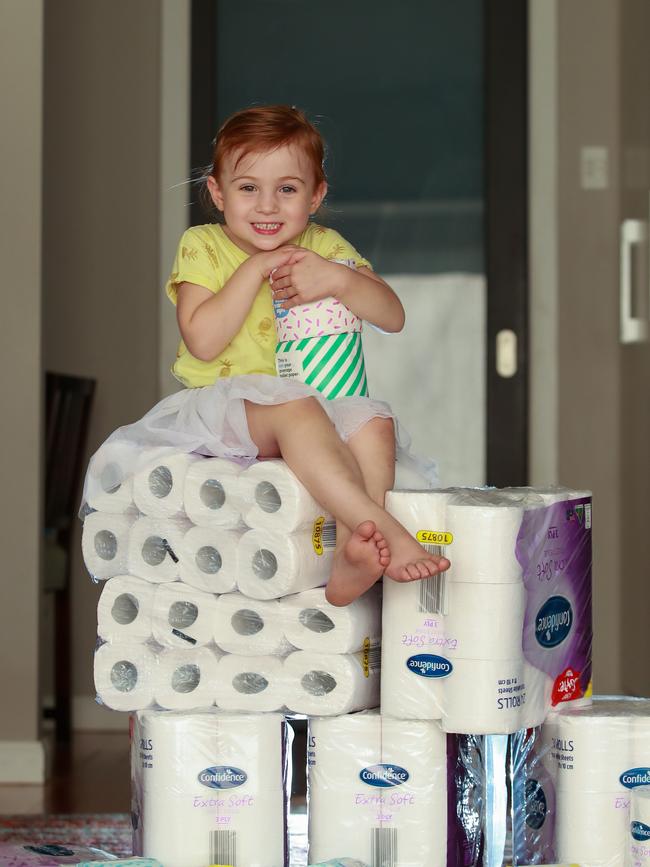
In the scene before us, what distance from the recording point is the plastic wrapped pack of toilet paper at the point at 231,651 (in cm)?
181

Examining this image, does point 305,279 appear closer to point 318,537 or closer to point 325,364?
point 325,364

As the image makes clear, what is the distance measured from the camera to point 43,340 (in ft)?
10.5

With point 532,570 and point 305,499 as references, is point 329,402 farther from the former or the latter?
point 532,570

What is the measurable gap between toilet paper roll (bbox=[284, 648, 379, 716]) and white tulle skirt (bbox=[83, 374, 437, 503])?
0.32m

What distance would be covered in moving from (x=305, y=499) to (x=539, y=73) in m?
2.38

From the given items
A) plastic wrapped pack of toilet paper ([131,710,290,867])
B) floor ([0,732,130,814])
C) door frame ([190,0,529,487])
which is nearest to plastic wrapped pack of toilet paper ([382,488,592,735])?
plastic wrapped pack of toilet paper ([131,710,290,867])

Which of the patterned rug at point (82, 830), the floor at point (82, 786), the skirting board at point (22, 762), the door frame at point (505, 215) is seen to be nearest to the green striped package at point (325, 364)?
the patterned rug at point (82, 830)

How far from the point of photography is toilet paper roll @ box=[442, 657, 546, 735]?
1705 millimetres

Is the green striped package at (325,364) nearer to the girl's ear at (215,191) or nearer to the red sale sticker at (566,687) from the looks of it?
the girl's ear at (215,191)

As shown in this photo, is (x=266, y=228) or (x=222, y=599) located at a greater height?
(x=266, y=228)

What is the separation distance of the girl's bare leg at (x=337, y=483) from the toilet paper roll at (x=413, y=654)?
0.07 meters

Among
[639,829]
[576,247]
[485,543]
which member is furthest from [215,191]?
[576,247]

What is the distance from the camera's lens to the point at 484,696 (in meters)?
1.71

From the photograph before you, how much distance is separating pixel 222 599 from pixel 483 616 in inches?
15.5
